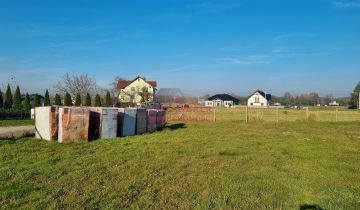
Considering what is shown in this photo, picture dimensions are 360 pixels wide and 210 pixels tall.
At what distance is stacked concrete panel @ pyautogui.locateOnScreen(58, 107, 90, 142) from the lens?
13.6 metres

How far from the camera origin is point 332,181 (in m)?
7.82

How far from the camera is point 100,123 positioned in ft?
49.4

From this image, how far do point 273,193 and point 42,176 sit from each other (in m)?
4.52

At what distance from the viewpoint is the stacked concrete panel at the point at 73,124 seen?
1362cm

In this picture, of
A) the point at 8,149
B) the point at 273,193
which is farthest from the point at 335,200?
the point at 8,149

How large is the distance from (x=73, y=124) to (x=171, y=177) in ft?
23.7

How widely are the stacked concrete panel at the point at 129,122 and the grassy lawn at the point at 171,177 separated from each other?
397 centimetres

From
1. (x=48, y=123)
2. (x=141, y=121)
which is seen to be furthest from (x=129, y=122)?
(x=48, y=123)

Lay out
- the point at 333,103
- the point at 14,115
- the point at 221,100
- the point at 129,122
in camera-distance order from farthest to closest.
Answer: the point at 221,100 < the point at 333,103 < the point at 14,115 < the point at 129,122

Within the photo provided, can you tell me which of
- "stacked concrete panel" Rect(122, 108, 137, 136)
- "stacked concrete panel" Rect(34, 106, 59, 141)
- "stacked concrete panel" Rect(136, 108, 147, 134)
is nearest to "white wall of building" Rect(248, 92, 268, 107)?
"stacked concrete panel" Rect(136, 108, 147, 134)

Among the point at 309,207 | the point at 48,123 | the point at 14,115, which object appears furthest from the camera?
the point at 14,115

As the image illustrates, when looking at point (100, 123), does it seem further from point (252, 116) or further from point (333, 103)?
point (333, 103)

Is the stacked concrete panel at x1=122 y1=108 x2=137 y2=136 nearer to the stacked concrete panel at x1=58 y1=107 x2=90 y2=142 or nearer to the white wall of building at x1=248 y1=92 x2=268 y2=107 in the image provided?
the stacked concrete panel at x1=58 y1=107 x2=90 y2=142

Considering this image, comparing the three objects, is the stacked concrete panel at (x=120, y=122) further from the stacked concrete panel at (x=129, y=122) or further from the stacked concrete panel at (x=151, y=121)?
the stacked concrete panel at (x=151, y=121)
